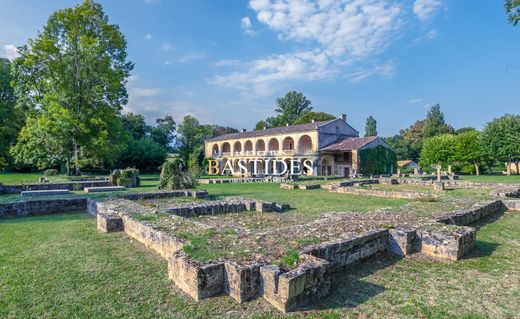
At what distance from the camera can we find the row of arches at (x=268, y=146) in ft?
137

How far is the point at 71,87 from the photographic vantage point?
74.1 ft

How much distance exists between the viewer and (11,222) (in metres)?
7.59

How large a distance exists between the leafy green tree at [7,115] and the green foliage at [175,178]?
28.1 metres

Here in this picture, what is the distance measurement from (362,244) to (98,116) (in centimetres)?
2311

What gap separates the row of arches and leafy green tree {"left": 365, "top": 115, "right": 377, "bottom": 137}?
91.7 feet

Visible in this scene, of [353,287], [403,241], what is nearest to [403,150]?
[403,241]

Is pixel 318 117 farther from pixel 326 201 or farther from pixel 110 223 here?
pixel 110 223

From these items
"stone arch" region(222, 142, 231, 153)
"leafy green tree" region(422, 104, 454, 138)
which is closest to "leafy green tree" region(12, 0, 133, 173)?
"stone arch" region(222, 142, 231, 153)

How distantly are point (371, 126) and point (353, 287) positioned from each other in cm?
6661

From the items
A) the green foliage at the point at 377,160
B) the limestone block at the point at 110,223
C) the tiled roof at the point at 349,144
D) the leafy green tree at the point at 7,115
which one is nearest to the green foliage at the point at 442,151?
the green foliage at the point at 377,160

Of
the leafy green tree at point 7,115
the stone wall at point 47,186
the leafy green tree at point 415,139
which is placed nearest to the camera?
the stone wall at point 47,186

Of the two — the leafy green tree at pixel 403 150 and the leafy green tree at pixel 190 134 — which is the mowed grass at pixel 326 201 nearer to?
the leafy green tree at pixel 190 134

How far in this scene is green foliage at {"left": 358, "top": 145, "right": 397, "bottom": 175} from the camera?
114 feet

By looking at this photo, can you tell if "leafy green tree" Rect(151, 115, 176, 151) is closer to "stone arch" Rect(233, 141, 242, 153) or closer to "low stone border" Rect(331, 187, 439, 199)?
"stone arch" Rect(233, 141, 242, 153)
